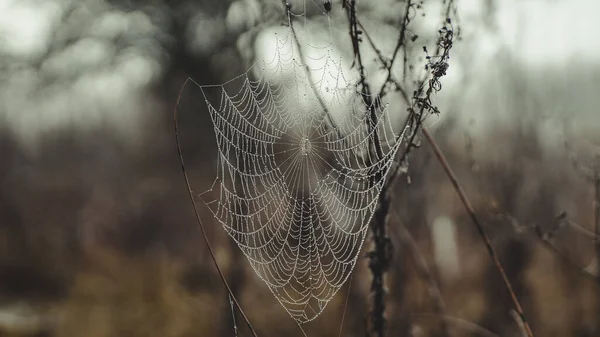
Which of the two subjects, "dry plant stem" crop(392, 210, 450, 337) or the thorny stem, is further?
"dry plant stem" crop(392, 210, 450, 337)

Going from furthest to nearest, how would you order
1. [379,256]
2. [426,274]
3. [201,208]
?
[201,208] < [426,274] < [379,256]

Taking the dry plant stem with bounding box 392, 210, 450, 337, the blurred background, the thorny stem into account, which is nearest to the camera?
the thorny stem

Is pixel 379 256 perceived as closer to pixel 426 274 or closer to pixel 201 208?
pixel 426 274

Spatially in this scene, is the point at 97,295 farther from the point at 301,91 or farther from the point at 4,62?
the point at 301,91

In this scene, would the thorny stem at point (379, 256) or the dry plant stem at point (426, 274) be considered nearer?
the thorny stem at point (379, 256)

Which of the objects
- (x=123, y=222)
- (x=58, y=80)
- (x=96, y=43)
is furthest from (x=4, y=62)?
(x=123, y=222)

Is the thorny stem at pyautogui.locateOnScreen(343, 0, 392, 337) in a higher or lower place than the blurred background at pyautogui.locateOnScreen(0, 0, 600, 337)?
lower

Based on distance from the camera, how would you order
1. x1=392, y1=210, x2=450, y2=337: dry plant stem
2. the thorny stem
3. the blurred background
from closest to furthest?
1. the thorny stem
2. x1=392, y1=210, x2=450, y2=337: dry plant stem
3. the blurred background

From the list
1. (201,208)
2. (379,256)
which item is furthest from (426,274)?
(201,208)
